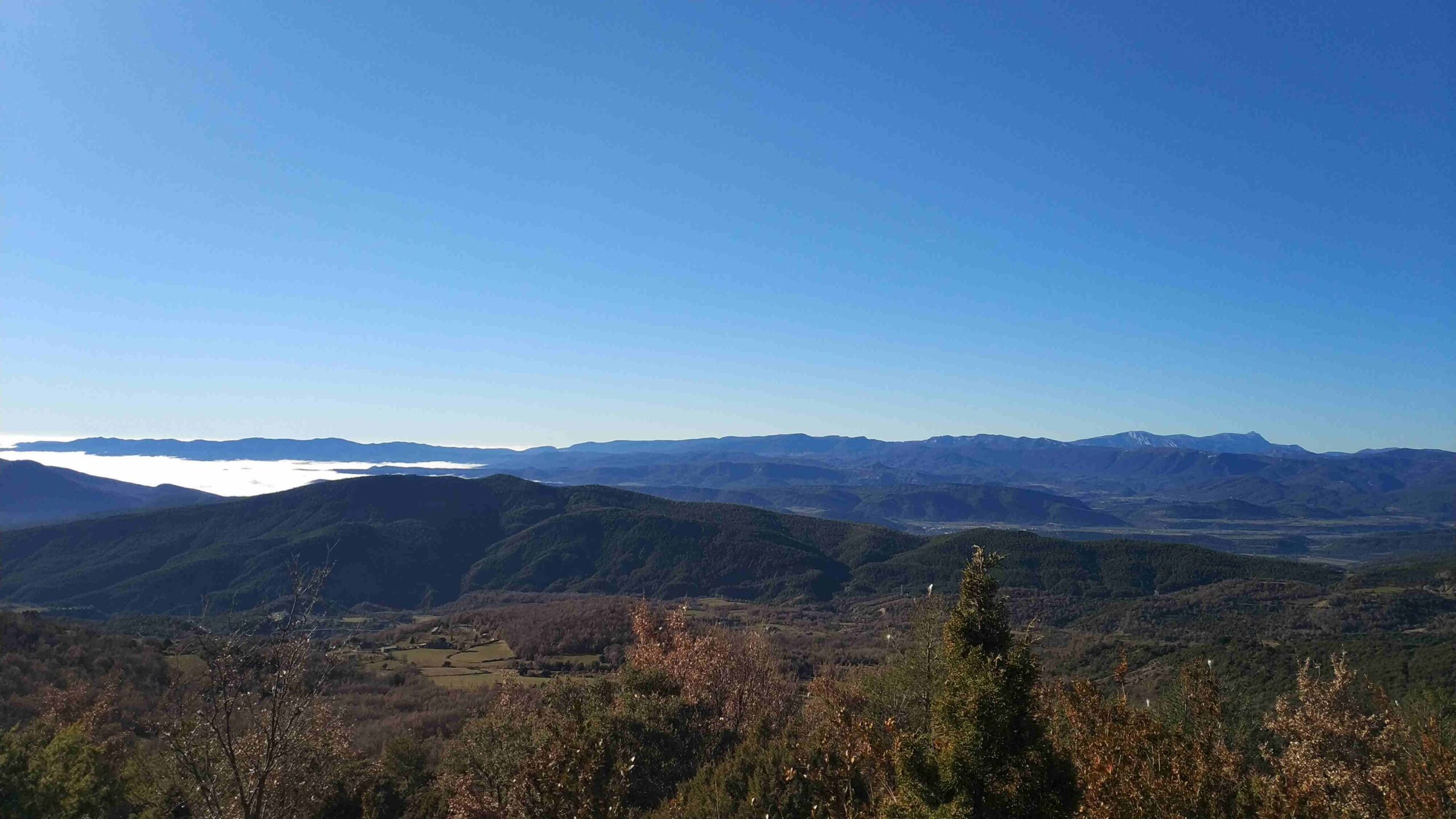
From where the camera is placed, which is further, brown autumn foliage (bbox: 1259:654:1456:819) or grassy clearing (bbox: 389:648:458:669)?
grassy clearing (bbox: 389:648:458:669)

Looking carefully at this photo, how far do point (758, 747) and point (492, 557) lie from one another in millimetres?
174144

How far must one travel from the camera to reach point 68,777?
70.4 feet

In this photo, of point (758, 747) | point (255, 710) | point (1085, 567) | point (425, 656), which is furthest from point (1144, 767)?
point (1085, 567)

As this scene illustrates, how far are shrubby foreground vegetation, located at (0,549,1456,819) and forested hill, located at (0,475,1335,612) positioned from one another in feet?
408

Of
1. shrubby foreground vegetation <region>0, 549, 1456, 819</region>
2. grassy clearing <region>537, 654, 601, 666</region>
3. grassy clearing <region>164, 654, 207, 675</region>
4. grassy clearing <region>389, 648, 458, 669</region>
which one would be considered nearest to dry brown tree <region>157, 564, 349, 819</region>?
shrubby foreground vegetation <region>0, 549, 1456, 819</region>

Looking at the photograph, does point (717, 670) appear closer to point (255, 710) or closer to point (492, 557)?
point (255, 710)

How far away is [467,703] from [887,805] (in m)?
44.3

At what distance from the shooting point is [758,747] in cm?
1742

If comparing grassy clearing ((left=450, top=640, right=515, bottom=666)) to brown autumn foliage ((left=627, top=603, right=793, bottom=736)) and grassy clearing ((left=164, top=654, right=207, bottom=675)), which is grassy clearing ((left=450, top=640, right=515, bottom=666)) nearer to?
grassy clearing ((left=164, top=654, right=207, bottom=675))

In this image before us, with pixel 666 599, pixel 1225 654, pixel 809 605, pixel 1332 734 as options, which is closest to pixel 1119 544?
pixel 809 605

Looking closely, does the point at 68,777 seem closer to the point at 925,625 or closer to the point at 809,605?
the point at 925,625

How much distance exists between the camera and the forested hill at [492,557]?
460 feet

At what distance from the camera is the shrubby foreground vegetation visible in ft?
30.5

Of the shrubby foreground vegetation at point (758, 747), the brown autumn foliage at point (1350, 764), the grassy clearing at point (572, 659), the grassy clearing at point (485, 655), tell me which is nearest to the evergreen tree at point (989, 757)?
the shrubby foreground vegetation at point (758, 747)
